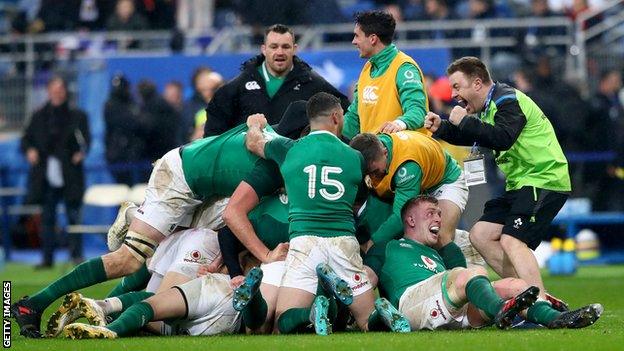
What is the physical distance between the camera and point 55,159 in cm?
2109

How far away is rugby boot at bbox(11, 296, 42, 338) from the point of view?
1027cm

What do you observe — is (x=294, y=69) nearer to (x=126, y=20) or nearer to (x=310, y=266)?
(x=310, y=266)

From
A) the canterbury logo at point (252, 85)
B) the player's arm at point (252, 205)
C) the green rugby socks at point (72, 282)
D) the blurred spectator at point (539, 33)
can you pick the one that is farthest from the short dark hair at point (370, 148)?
the blurred spectator at point (539, 33)

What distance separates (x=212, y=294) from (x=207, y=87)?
25.0 ft

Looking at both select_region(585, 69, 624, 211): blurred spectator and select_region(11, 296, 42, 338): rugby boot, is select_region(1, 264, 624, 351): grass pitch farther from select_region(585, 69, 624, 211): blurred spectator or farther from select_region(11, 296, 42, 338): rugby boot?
select_region(585, 69, 624, 211): blurred spectator

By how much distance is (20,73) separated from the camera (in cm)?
2361

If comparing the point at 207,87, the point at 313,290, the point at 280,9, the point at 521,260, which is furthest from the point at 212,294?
the point at 280,9

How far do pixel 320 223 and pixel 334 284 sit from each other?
58cm

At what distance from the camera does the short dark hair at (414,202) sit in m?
10.5

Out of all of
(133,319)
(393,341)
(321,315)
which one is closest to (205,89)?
(133,319)

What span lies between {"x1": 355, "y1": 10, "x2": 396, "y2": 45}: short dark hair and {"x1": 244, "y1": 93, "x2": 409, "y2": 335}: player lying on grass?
79.9 inches

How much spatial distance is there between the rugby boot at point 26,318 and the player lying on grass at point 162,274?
23cm

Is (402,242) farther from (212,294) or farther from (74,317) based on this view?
(74,317)

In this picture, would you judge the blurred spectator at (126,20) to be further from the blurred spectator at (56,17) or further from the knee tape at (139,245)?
the knee tape at (139,245)
